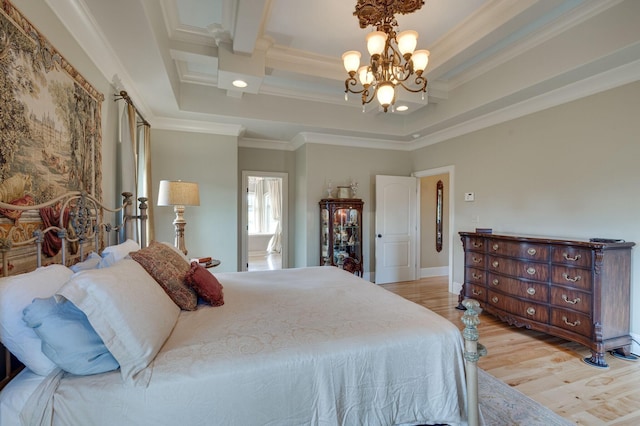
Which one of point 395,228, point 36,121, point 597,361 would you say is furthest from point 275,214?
point 597,361

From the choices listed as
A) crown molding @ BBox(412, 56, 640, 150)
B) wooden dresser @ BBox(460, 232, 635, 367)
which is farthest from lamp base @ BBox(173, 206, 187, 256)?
crown molding @ BBox(412, 56, 640, 150)

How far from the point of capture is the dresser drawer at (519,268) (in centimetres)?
297

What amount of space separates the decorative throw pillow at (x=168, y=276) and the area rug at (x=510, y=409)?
6.09 ft

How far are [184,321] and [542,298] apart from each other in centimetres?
325

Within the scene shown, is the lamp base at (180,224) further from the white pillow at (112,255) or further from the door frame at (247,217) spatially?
the door frame at (247,217)

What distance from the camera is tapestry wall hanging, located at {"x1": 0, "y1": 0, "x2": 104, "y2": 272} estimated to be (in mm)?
1354

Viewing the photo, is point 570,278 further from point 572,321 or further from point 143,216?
point 143,216

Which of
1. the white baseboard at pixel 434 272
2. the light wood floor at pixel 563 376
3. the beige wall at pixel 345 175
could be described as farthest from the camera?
the white baseboard at pixel 434 272

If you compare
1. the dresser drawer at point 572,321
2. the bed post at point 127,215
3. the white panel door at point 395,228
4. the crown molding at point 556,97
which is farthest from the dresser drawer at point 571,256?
the bed post at point 127,215

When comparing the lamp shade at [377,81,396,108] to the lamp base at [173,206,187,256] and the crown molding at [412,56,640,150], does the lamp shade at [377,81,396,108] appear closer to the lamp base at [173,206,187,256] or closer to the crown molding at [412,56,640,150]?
the crown molding at [412,56,640,150]

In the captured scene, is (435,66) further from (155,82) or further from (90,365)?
(90,365)

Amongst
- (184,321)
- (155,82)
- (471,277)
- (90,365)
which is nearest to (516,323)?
(471,277)

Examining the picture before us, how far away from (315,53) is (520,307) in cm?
357

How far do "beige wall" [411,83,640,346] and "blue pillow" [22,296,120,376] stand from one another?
4031 mm
